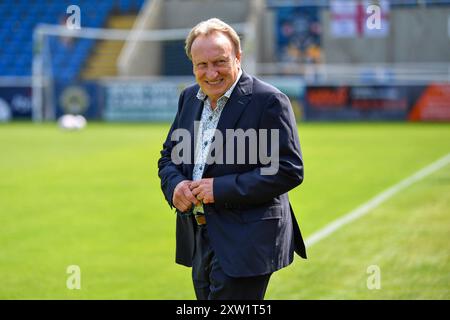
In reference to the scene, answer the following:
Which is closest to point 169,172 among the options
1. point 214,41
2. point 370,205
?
point 214,41

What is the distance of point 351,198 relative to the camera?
11.6m

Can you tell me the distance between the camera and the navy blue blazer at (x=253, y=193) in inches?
156

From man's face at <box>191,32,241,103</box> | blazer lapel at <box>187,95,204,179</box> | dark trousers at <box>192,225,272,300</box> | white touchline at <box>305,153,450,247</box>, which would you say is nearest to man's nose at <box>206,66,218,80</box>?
man's face at <box>191,32,241,103</box>

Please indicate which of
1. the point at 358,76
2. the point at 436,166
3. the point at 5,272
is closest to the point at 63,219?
the point at 5,272

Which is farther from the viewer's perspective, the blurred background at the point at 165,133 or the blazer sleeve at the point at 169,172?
the blurred background at the point at 165,133

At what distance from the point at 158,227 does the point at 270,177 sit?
5977 millimetres

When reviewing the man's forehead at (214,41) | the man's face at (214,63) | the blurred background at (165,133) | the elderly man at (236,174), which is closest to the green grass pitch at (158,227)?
the blurred background at (165,133)

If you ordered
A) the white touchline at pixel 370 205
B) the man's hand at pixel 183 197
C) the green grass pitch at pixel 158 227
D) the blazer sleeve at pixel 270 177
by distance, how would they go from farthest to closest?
the white touchline at pixel 370 205 < the green grass pitch at pixel 158 227 < the man's hand at pixel 183 197 < the blazer sleeve at pixel 270 177

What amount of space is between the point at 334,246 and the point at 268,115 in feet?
15.4

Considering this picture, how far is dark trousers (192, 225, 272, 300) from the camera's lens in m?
4.05

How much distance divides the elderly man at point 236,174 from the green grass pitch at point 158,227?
254cm

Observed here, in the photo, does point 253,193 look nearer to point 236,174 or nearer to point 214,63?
point 236,174

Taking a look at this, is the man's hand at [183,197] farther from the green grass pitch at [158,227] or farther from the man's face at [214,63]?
the green grass pitch at [158,227]

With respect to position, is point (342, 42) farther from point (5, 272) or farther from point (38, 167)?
point (5, 272)
